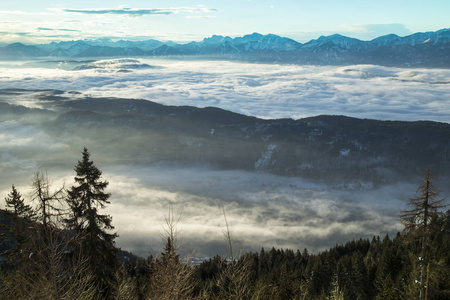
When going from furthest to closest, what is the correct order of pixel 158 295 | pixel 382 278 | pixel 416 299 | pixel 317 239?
1. pixel 317 239
2. pixel 382 278
3. pixel 416 299
4. pixel 158 295

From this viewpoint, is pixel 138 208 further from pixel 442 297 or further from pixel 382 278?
pixel 442 297

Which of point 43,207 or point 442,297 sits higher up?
point 43,207

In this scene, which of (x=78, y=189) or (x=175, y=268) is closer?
(x=175, y=268)

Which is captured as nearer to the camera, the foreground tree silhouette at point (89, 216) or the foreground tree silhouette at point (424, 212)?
the foreground tree silhouette at point (424, 212)

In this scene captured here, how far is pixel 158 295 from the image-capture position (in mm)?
14914

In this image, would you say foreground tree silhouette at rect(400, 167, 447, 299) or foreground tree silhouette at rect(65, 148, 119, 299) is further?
foreground tree silhouette at rect(65, 148, 119, 299)

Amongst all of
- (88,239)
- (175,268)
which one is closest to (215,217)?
(88,239)

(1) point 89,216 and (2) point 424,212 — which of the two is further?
(1) point 89,216

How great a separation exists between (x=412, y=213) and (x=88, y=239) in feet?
Result: 77.6

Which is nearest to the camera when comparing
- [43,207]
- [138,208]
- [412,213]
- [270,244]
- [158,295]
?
[158,295]

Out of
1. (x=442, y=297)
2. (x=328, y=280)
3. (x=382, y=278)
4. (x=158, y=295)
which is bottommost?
(x=328, y=280)

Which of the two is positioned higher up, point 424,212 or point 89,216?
point 424,212

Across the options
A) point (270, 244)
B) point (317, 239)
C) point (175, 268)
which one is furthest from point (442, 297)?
point (317, 239)

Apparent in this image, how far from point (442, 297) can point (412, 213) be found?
707 centimetres
